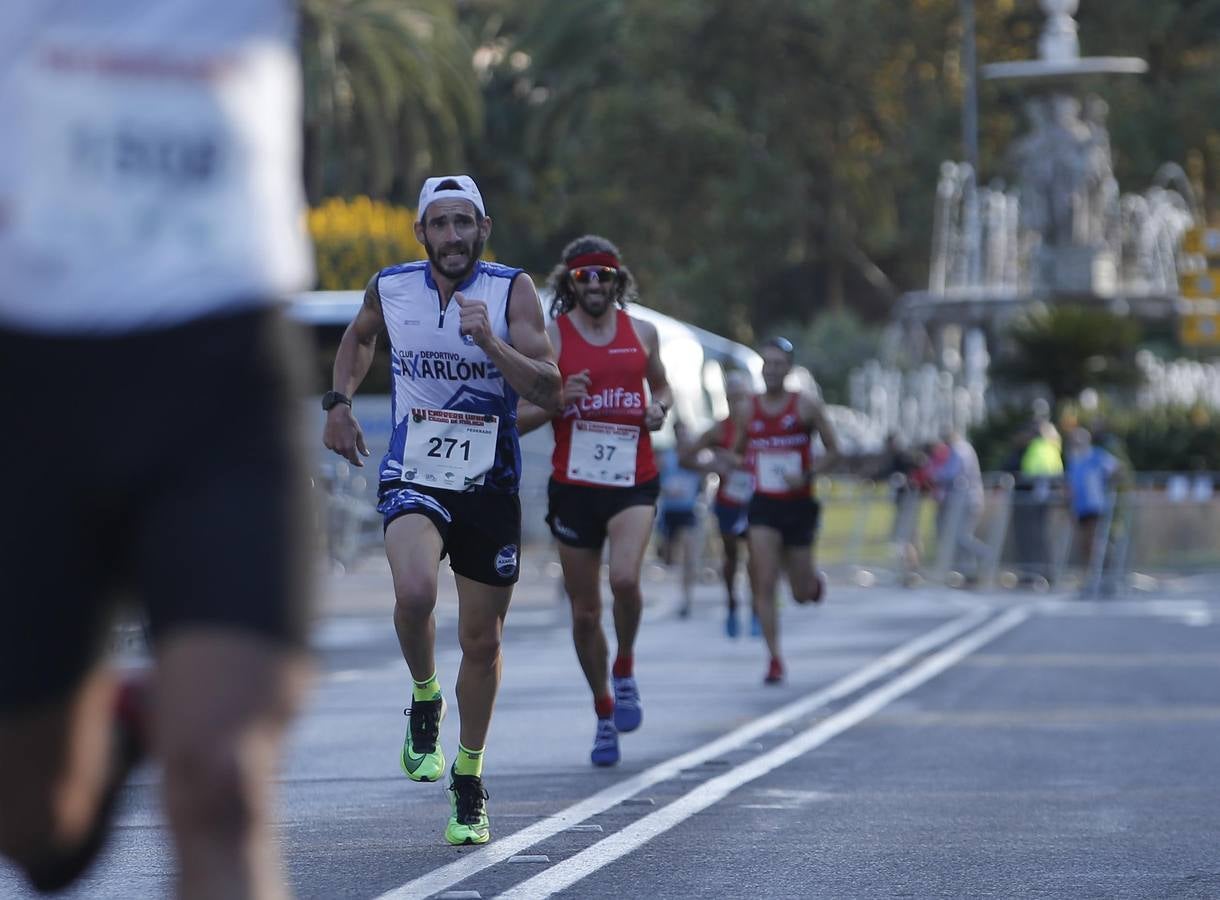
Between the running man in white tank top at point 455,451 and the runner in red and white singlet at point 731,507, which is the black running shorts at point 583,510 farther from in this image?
the runner in red and white singlet at point 731,507

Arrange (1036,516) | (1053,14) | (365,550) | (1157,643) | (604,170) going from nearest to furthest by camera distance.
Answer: (1157,643) → (1036,516) → (365,550) → (1053,14) → (604,170)

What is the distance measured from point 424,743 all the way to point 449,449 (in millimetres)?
870

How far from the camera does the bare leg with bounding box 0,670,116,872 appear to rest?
11.7ft

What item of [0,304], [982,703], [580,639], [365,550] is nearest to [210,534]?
[0,304]

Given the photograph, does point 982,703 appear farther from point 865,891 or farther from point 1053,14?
point 1053,14

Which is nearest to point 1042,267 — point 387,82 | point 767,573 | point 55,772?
point 387,82

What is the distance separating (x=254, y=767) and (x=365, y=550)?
3118cm

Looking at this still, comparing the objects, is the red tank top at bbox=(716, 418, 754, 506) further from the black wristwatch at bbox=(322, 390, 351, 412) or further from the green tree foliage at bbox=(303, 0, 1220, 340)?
the green tree foliage at bbox=(303, 0, 1220, 340)

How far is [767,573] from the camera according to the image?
1527 cm

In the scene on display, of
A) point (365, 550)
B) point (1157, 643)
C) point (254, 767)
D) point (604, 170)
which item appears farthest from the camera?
point (604, 170)

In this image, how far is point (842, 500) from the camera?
30281mm

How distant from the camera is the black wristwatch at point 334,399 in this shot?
8.25 metres

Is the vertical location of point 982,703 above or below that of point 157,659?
below

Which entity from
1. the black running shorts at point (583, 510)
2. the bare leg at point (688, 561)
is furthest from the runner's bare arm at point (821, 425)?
the bare leg at point (688, 561)
